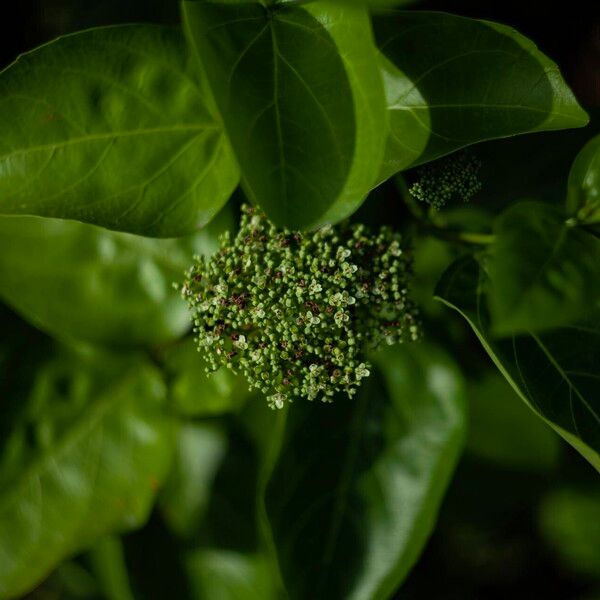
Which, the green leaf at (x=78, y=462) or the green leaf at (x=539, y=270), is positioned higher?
the green leaf at (x=539, y=270)

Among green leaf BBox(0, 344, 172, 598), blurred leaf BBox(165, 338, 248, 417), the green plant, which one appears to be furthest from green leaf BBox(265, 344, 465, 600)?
green leaf BBox(0, 344, 172, 598)

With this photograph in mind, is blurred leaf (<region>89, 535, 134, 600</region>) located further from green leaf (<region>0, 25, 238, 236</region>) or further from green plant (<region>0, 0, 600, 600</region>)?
green leaf (<region>0, 25, 238, 236</region>)

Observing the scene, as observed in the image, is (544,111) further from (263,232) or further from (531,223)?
(263,232)

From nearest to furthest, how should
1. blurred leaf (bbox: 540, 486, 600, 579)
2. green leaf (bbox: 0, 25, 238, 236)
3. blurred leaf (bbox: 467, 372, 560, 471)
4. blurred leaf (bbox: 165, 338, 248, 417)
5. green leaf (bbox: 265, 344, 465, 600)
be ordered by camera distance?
green leaf (bbox: 0, 25, 238, 236)
green leaf (bbox: 265, 344, 465, 600)
blurred leaf (bbox: 165, 338, 248, 417)
blurred leaf (bbox: 467, 372, 560, 471)
blurred leaf (bbox: 540, 486, 600, 579)

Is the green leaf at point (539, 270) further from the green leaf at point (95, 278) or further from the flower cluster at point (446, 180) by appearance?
the green leaf at point (95, 278)

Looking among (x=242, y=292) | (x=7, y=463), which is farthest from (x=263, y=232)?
(x=7, y=463)

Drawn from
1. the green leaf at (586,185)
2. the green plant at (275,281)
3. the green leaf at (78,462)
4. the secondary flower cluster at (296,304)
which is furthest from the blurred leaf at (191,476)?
the green leaf at (586,185)
